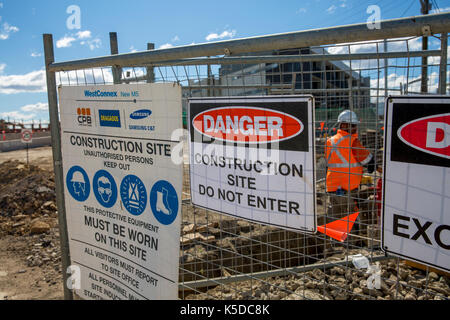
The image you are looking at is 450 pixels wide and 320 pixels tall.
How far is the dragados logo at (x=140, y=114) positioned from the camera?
93.7 inches

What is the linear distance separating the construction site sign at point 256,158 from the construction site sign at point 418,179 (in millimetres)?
379

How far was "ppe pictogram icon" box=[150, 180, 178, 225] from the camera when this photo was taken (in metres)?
2.31

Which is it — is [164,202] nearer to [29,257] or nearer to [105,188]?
[105,188]

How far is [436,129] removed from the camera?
1.53m

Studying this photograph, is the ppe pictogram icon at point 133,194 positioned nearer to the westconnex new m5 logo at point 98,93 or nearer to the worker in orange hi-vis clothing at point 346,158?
the westconnex new m5 logo at point 98,93

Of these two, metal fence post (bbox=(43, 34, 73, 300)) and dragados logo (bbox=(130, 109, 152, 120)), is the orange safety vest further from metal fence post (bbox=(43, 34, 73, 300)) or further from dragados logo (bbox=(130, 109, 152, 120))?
metal fence post (bbox=(43, 34, 73, 300))

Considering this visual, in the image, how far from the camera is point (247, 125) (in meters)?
2.03

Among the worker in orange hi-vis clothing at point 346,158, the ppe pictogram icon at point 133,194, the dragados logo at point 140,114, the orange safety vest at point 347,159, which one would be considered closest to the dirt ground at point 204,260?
the ppe pictogram icon at point 133,194

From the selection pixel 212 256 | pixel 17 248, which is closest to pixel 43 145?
pixel 17 248

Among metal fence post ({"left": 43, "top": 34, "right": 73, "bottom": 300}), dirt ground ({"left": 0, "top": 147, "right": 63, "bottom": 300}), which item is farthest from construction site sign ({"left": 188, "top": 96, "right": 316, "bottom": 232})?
dirt ground ({"left": 0, "top": 147, "right": 63, "bottom": 300})

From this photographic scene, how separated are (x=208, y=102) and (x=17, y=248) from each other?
→ 20.8 feet

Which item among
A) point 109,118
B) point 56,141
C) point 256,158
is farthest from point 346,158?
point 56,141
